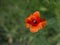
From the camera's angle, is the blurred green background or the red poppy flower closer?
the red poppy flower

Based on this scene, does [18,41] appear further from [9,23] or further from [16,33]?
[9,23]

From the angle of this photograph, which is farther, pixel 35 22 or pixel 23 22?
pixel 23 22

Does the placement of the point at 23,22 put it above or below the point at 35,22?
above

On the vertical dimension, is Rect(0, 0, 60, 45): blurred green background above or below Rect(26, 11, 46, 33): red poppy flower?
above

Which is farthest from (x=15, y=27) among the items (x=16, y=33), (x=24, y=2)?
(x=24, y=2)
